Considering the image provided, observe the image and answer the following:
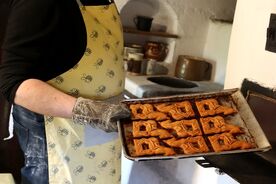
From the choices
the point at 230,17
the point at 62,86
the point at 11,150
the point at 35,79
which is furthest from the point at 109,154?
the point at 230,17

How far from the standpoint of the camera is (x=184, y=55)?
2127 mm

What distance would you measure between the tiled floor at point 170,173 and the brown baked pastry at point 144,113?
36cm

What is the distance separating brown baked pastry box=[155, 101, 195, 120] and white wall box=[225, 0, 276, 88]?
0.28 m

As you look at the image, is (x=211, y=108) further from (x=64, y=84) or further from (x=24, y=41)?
(x=24, y=41)

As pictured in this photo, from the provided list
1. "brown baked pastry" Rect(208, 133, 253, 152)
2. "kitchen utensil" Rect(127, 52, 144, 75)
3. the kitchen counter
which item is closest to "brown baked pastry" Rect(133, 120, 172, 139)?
"brown baked pastry" Rect(208, 133, 253, 152)

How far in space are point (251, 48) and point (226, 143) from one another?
41cm

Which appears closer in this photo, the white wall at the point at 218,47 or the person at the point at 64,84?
the person at the point at 64,84

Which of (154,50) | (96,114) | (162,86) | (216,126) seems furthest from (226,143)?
(154,50)

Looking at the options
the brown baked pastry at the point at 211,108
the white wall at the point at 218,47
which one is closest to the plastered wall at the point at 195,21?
the white wall at the point at 218,47

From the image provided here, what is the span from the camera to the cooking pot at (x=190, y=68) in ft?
6.53

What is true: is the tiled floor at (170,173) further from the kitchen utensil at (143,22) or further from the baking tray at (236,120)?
the kitchen utensil at (143,22)

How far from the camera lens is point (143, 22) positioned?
2.01m

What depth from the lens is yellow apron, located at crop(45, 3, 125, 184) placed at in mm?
1100

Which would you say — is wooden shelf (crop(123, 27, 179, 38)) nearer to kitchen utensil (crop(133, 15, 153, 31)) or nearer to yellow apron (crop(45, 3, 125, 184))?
kitchen utensil (crop(133, 15, 153, 31))
